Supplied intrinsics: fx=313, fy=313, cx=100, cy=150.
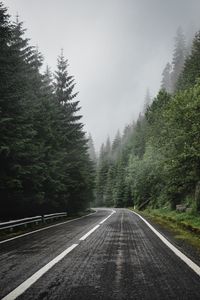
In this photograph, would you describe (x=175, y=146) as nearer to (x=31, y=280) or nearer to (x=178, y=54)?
(x=31, y=280)

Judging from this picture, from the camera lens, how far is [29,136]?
19391 mm

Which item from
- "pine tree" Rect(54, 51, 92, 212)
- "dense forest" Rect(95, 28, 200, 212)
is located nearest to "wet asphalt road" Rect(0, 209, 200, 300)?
"dense forest" Rect(95, 28, 200, 212)

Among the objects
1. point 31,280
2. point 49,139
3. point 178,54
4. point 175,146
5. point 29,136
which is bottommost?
point 31,280

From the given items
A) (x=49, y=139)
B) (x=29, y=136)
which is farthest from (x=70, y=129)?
(x=29, y=136)

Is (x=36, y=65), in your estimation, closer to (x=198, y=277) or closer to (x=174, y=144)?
(x=174, y=144)

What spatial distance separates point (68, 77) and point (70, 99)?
2.33 metres

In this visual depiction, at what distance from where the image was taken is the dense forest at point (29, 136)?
16.7 meters

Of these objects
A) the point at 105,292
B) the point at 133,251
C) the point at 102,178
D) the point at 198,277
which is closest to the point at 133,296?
the point at 105,292

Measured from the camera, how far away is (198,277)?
5.51 m

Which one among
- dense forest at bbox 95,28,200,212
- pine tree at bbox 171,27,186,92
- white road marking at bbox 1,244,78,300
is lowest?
white road marking at bbox 1,244,78,300

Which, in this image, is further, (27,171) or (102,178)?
(102,178)

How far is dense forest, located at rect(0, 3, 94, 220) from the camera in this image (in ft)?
54.7

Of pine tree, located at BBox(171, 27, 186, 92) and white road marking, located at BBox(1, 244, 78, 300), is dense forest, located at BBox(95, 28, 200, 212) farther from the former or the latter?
pine tree, located at BBox(171, 27, 186, 92)

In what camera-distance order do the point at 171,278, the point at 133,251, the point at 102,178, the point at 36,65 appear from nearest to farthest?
1. the point at 171,278
2. the point at 133,251
3. the point at 36,65
4. the point at 102,178
